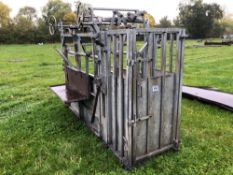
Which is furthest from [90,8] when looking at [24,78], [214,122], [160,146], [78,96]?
[24,78]

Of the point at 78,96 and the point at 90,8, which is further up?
the point at 90,8

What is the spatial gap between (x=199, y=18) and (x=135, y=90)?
3260 cm

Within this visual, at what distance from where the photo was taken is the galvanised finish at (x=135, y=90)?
236cm

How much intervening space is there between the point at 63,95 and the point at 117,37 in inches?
64.2

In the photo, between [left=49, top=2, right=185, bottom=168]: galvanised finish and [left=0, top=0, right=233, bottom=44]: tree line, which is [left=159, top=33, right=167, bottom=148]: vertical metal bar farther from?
[left=0, top=0, right=233, bottom=44]: tree line

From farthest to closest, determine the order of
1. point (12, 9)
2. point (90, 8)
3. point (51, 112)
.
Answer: point (12, 9), point (51, 112), point (90, 8)

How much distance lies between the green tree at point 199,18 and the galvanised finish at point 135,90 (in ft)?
102

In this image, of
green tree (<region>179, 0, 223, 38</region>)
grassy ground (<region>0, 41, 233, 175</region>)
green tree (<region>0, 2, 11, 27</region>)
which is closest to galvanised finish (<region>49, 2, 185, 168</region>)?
grassy ground (<region>0, 41, 233, 175</region>)

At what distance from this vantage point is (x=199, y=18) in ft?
104

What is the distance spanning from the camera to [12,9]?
37344 mm

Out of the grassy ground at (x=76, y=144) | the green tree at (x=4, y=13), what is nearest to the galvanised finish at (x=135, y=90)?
the grassy ground at (x=76, y=144)

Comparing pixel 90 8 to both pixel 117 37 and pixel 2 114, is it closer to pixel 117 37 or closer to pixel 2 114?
pixel 117 37

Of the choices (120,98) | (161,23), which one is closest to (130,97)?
(120,98)

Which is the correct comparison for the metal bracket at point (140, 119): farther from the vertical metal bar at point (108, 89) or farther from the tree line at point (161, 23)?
the tree line at point (161, 23)
